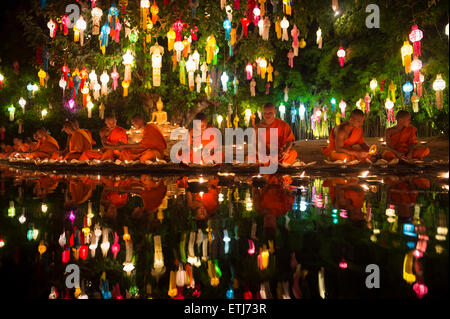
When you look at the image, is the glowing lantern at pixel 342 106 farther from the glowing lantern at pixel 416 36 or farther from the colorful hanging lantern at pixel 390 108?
the glowing lantern at pixel 416 36

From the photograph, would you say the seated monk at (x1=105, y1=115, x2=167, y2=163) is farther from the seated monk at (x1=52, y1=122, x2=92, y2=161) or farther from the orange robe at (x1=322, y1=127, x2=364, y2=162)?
the orange robe at (x1=322, y1=127, x2=364, y2=162)

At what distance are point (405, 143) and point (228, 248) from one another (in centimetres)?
646

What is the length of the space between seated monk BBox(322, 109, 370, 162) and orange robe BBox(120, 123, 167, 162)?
3.55 metres

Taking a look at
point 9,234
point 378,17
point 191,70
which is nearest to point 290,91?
point 378,17

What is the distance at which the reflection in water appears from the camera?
1.41 metres

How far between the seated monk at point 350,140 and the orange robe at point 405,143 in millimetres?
557

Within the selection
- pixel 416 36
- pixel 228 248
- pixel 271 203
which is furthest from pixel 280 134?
pixel 228 248

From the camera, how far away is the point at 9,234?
217cm

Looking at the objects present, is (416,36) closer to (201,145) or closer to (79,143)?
(201,145)

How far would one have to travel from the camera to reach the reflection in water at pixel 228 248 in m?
1.41

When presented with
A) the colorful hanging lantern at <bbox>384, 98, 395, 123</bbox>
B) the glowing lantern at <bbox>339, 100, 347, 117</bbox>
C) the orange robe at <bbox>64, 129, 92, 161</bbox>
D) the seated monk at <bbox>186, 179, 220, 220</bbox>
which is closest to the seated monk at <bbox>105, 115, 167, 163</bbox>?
the orange robe at <bbox>64, 129, 92, 161</bbox>

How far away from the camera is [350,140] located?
7254mm
